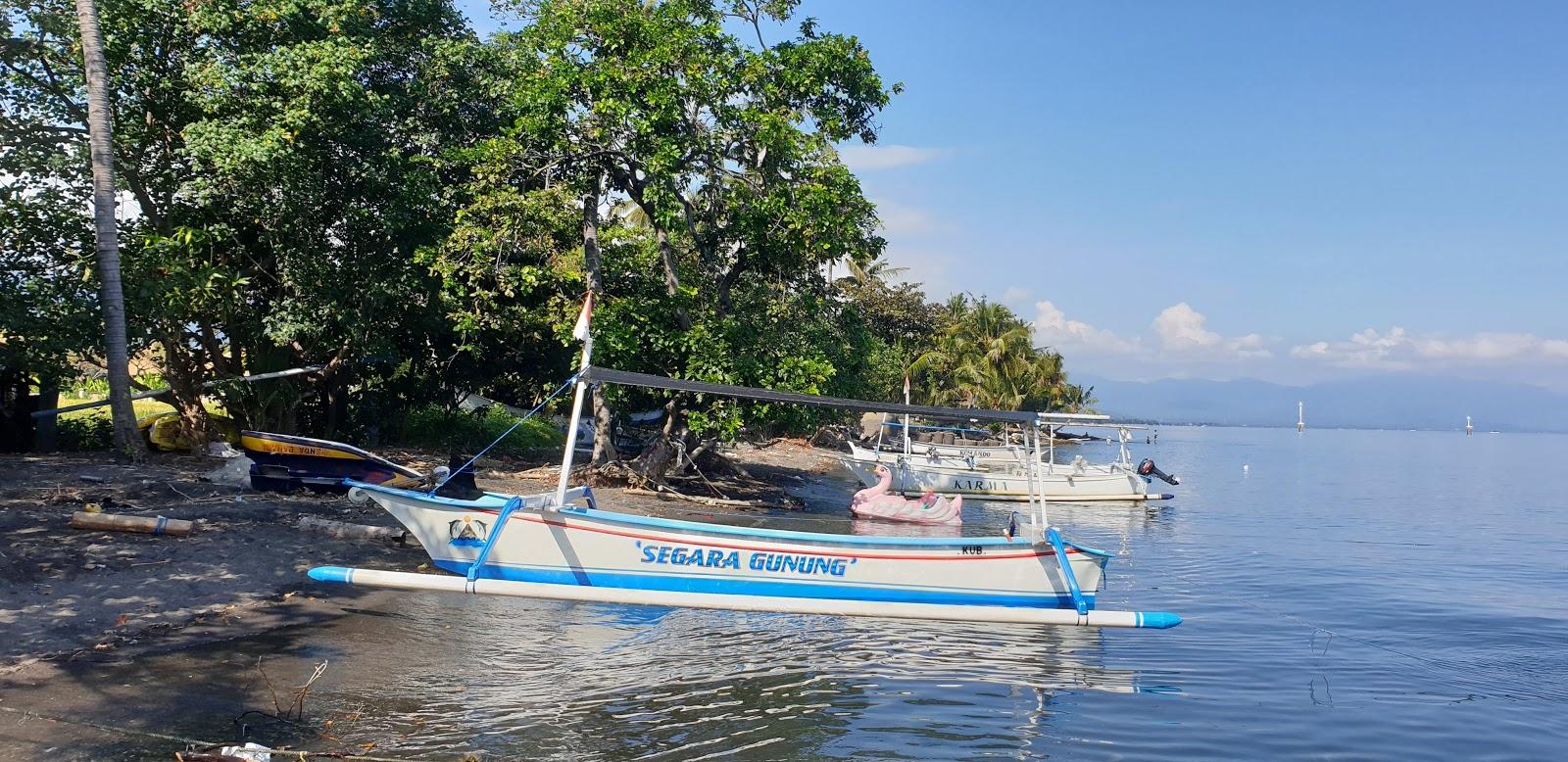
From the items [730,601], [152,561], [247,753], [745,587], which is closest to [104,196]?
[152,561]

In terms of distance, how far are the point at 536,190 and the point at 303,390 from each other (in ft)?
25.5

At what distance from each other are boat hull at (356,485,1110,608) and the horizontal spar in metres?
0.42

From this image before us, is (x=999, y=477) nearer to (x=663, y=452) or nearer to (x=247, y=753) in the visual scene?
(x=663, y=452)

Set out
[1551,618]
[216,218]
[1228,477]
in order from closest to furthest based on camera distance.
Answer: [1551,618] → [216,218] → [1228,477]

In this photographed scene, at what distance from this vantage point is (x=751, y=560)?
12297 mm

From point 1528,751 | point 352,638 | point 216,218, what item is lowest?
point 1528,751

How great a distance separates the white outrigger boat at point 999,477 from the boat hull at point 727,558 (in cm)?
1847

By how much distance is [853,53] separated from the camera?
74.5 ft

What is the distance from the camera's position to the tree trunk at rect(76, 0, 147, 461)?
53.7 feet

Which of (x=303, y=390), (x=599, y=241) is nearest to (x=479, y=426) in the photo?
(x=303, y=390)

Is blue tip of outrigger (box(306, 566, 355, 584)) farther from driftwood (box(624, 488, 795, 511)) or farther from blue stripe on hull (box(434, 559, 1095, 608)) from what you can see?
driftwood (box(624, 488, 795, 511))

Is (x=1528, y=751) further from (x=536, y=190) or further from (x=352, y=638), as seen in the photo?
(x=536, y=190)

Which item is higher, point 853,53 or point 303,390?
point 853,53

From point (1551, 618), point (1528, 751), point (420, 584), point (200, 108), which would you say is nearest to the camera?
point (1528, 751)
